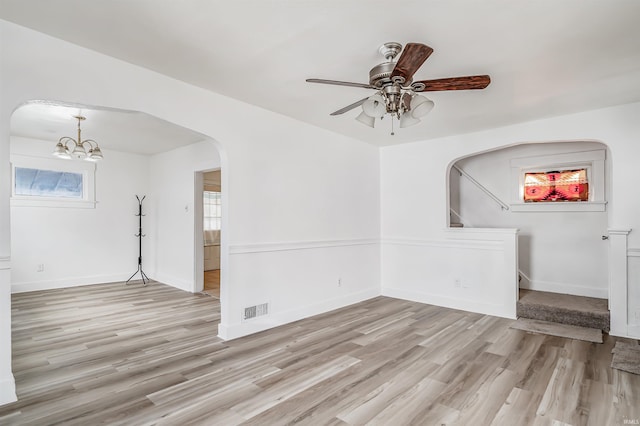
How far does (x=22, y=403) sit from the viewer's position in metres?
2.24

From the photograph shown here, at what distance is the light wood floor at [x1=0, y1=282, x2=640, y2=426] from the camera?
2.15 metres

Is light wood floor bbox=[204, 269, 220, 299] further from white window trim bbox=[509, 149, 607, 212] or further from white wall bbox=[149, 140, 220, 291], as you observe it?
white window trim bbox=[509, 149, 607, 212]

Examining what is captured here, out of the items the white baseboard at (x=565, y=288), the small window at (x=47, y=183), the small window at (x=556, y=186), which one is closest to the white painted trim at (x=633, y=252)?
the white baseboard at (x=565, y=288)

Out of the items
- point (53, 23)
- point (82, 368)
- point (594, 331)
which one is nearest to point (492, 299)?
point (594, 331)

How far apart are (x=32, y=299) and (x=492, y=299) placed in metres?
6.84

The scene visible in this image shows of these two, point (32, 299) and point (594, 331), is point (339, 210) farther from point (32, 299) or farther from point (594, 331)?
point (32, 299)

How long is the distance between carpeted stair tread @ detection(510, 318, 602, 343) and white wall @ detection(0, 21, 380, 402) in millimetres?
2126

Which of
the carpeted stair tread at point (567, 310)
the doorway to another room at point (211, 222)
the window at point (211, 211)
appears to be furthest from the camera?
the window at point (211, 211)

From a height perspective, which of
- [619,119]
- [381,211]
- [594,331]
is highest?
[619,119]

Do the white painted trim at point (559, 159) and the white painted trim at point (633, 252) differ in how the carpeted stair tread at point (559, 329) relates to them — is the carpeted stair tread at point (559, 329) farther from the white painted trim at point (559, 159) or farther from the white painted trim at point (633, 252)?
the white painted trim at point (559, 159)

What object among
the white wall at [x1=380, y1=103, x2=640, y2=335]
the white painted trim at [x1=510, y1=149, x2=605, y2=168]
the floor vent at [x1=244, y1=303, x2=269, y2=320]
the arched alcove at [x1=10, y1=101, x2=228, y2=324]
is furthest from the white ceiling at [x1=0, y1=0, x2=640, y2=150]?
the floor vent at [x1=244, y1=303, x2=269, y2=320]

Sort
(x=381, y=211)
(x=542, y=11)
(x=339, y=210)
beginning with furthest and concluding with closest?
(x=381, y=211) < (x=339, y=210) < (x=542, y=11)

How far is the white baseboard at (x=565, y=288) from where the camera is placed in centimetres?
457

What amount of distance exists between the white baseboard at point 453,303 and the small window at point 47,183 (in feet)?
19.8
